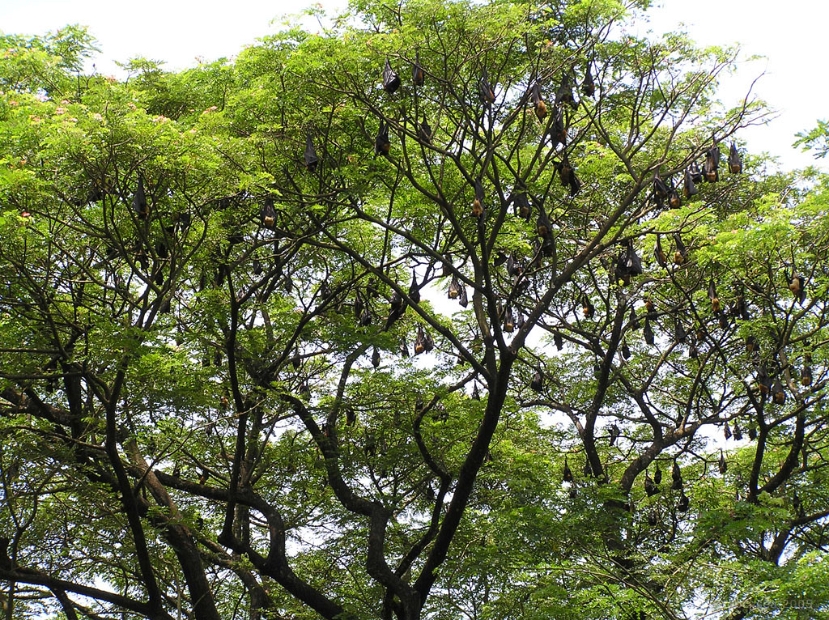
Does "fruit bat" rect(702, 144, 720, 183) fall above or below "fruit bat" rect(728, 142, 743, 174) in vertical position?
below

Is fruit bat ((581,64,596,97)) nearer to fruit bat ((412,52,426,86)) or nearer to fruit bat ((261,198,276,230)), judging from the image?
fruit bat ((412,52,426,86))

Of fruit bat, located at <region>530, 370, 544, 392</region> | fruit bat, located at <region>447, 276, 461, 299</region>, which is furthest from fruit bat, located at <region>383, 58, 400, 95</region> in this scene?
fruit bat, located at <region>530, 370, 544, 392</region>

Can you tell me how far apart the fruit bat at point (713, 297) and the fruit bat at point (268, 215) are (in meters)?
6.71

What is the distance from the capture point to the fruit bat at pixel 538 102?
32.8 feet

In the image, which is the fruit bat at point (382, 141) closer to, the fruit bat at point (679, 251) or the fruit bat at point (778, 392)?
the fruit bat at point (679, 251)

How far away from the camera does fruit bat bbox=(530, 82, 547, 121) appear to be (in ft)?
32.8

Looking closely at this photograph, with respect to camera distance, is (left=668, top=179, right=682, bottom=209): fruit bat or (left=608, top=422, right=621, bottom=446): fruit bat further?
(left=608, top=422, right=621, bottom=446): fruit bat

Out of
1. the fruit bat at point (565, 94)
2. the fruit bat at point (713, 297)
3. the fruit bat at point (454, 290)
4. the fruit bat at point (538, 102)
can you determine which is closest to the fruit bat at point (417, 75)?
the fruit bat at point (538, 102)

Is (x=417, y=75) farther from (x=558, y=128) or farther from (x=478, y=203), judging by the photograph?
(x=558, y=128)

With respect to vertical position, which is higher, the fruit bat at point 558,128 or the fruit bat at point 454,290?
the fruit bat at point 454,290

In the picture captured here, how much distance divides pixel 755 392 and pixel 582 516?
3.82 m

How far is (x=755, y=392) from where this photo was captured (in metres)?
14.2

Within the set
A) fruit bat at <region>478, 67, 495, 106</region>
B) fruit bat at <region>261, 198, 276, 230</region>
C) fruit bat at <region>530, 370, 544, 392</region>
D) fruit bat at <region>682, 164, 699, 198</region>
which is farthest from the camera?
fruit bat at <region>530, 370, 544, 392</region>

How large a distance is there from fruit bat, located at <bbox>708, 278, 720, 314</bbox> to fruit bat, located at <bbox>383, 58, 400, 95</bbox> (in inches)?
238
